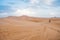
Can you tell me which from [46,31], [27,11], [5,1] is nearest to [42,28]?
[46,31]

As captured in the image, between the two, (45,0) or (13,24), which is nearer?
(13,24)

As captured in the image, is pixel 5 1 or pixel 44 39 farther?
pixel 5 1

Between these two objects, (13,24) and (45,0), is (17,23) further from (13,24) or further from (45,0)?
(45,0)

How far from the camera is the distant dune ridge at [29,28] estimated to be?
2.18 feet

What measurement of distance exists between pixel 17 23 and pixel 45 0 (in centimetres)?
29

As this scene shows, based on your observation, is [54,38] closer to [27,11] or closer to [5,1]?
[27,11]

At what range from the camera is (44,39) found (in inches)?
26.1

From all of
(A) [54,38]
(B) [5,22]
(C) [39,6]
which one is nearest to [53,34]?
(A) [54,38]

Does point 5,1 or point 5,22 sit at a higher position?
point 5,1

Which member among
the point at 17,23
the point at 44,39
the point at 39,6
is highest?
the point at 39,6

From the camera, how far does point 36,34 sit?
675mm

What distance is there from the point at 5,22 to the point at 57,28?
36 centimetres

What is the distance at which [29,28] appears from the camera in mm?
695

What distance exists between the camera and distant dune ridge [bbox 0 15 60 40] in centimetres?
66
